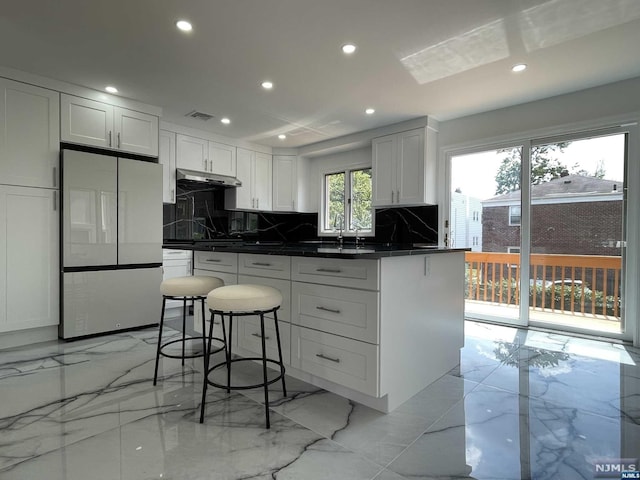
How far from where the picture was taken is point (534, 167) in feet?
12.8

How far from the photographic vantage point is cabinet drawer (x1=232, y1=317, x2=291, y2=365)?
7.43ft

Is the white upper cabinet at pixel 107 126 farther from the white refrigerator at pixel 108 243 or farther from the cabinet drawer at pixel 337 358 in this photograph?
the cabinet drawer at pixel 337 358

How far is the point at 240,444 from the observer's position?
164cm

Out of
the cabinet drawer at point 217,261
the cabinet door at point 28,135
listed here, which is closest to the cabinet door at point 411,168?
the cabinet drawer at point 217,261

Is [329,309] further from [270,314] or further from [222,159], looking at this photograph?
[222,159]

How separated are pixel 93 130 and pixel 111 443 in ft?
10.1

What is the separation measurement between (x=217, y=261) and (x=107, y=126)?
2063 millimetres

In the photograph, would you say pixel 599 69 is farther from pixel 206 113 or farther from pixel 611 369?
pixel 206 113

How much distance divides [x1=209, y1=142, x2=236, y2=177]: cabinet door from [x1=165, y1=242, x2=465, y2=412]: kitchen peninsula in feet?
8.93

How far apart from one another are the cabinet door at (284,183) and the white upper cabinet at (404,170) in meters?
1.56

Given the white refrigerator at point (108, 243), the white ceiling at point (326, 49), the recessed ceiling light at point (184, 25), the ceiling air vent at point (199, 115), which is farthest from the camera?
the ceiling air vent at point (199, 115)

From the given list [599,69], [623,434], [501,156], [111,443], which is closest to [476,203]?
[501,156]

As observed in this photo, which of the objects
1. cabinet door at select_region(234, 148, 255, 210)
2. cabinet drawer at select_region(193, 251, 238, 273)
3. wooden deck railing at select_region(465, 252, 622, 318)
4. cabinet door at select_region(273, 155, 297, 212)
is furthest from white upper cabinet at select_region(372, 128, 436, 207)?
cabinet drawer at select_region(193, 251, 238, 273)

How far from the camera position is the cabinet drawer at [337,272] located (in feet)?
6.02
